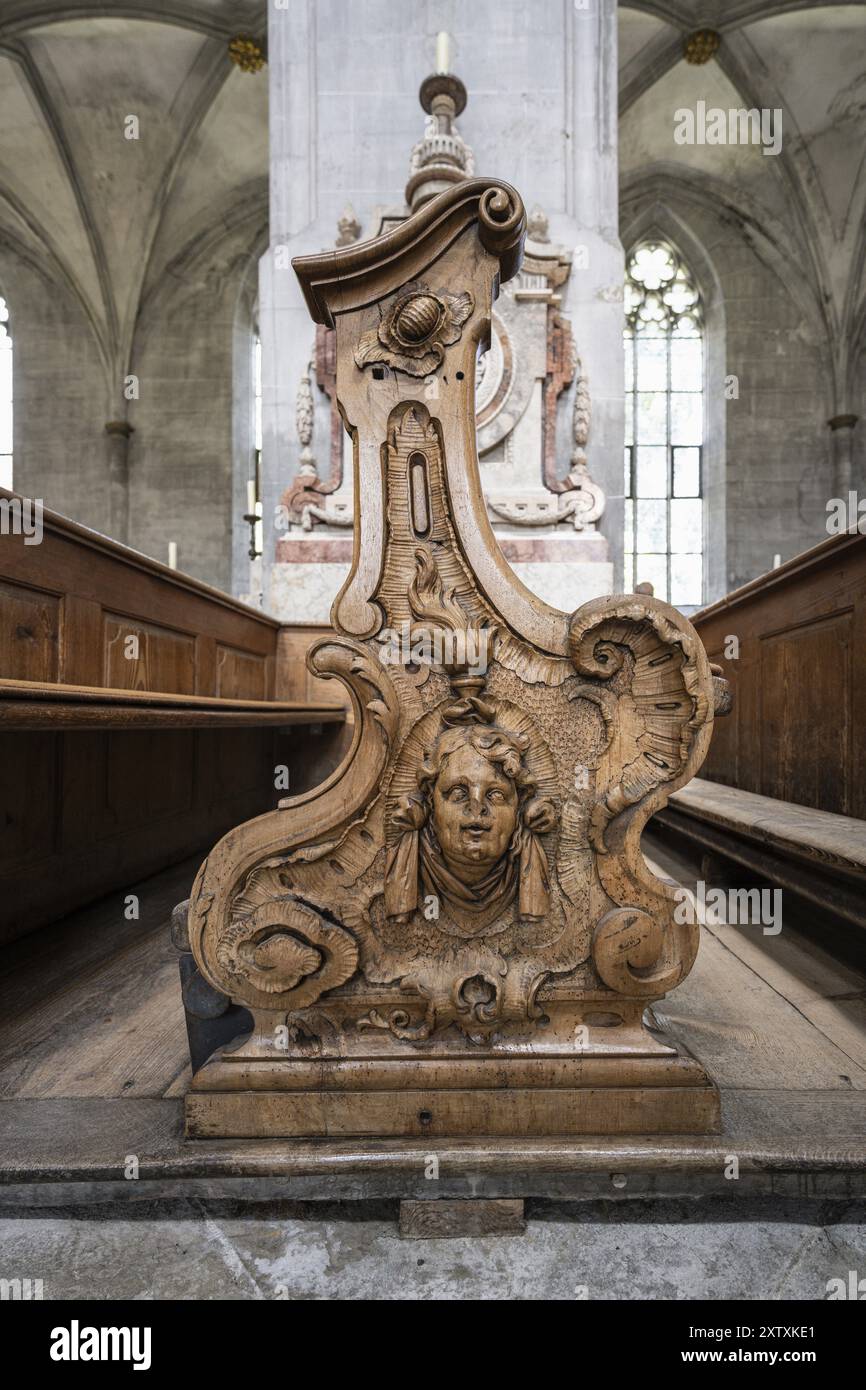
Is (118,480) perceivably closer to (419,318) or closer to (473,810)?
(419,318)

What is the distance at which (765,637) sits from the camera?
109 inches

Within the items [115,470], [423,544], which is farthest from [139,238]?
[423,544]

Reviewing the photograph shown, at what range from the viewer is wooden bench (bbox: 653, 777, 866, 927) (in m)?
1.61

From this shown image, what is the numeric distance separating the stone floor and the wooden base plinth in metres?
0.11

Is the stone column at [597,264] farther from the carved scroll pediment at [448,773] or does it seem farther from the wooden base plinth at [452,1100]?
Result: the wooden base plinth at [452,1100]

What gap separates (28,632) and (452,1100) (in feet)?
6.06

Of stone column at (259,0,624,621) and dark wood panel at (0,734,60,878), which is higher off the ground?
stone column at (259,0,624,621)

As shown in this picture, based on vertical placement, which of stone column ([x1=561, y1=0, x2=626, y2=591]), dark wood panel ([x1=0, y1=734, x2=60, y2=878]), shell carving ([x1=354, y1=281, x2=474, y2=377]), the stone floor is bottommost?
the stone floor

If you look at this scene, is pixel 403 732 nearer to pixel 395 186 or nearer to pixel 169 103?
pixel 395 186

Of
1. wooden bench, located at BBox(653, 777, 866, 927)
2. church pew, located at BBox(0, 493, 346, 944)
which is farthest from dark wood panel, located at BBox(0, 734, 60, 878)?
wooden bench, located at BBox(653, 777, 866, 927)

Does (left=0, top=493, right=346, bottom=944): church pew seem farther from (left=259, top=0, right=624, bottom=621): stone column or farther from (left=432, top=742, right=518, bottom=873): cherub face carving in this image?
(left=259, top=0, right=624, bottom=621): stone column

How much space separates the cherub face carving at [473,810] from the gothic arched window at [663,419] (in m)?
9.70

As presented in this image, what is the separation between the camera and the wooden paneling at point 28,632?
206 centimetres
